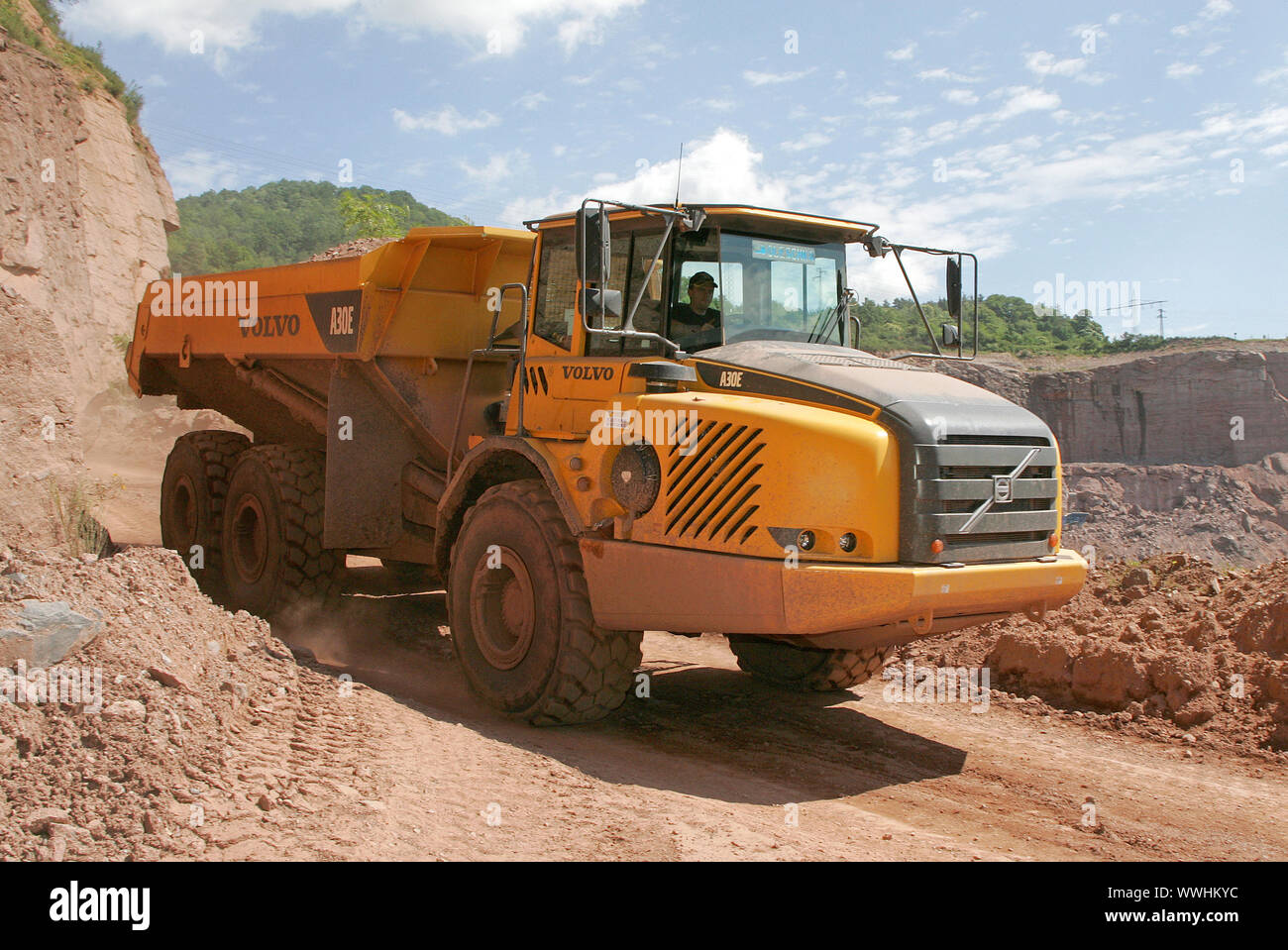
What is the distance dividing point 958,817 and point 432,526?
4466 millimetres

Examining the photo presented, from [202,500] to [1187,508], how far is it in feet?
109

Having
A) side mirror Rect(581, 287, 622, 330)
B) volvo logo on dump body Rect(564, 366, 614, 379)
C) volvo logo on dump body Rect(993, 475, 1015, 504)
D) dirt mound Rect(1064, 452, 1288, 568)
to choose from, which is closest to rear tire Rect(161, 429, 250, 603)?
volvo logo on dump body Rect(564, 366, 614, 379)

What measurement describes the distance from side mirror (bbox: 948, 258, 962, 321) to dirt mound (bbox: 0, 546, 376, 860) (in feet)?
14.1

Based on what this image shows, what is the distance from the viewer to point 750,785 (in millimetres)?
5535

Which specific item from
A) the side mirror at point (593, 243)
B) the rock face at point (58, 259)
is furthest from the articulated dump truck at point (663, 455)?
the rock face at point (58, 259)

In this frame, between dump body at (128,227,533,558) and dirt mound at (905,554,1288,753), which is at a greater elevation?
dump body at (128,227,533,558)

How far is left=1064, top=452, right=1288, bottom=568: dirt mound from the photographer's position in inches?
1224

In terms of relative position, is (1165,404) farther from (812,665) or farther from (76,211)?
(812,665)

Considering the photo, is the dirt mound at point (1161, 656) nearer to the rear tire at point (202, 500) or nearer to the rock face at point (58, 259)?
the rear tire at point (202, 500)

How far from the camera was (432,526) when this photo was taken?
8.25m

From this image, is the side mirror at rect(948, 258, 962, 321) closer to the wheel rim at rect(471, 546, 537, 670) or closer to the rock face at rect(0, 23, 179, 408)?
the wheel rim at rect(471, 546, 537, 670)

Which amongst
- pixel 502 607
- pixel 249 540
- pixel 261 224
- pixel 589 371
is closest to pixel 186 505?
pixel 249 540
